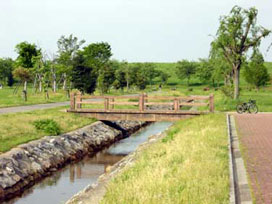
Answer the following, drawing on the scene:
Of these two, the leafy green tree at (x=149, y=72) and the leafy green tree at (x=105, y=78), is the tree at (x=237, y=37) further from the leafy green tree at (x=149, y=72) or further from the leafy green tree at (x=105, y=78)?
the leafy green tree at (x=149, y=72)

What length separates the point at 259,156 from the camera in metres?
12.8

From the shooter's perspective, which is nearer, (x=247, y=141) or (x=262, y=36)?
(x=247, y=141)

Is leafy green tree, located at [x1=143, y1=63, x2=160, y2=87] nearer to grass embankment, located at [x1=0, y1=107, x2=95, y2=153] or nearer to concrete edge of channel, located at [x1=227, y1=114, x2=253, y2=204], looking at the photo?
grass embankment, located at [x1=0, y1=107, x2=95, y2=153]

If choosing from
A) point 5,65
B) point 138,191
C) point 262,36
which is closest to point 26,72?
point 262,36

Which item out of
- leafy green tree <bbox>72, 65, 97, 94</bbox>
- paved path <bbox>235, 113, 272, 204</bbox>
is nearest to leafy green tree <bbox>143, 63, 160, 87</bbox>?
leafy green tree <bbox>72, 65, 97, 94</bbox>

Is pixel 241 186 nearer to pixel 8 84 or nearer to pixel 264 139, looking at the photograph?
pixel 264 139

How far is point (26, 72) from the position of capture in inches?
1925

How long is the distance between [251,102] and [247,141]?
15.1 metres

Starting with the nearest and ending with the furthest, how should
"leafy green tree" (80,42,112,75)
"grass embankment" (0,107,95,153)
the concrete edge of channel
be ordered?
the concrete edge of channel
"grass embankment" (0,107,95,153)
"leafy green tree" (80,42,112,75)

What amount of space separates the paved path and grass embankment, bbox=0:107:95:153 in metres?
9.79

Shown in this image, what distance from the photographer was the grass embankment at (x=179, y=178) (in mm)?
8031

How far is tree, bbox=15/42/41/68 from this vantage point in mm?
48969

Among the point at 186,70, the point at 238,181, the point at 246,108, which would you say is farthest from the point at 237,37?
the point at 186,70

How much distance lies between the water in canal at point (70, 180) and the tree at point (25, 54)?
28.8 meters
